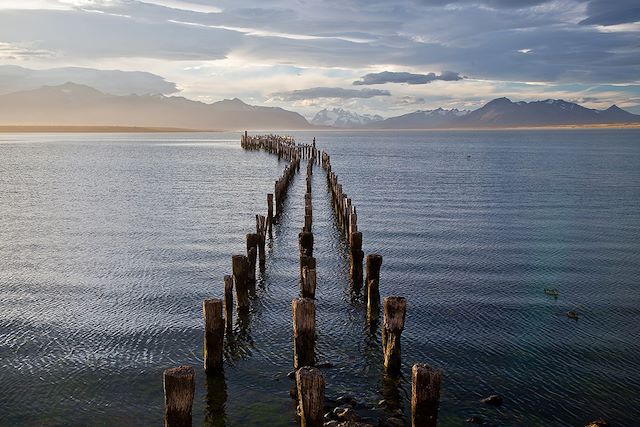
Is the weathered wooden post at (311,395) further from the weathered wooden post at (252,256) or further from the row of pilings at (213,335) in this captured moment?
the weathered wooden post at (252,256)

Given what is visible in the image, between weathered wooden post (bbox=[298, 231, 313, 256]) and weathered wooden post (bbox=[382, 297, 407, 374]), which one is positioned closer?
weathered wooden post (bbox=[382, 297, 407, 374])

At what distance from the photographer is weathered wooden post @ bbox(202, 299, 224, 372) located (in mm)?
11820

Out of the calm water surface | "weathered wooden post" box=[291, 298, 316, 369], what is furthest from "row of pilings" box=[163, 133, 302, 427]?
"weathered wooden post" box=[291, 298, 316, 369]

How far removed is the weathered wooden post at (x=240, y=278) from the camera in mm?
15391

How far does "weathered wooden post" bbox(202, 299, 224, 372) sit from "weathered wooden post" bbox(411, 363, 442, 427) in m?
4.42

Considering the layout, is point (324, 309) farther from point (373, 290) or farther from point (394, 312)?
point (394, 312)

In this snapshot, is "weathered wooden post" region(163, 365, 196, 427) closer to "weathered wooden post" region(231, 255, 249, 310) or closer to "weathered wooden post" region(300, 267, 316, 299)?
"weathered wooden post" region(300, 267, 316, 299)

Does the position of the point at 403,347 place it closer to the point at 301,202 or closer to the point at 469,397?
the point at 469,397

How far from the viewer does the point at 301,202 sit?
122 feet

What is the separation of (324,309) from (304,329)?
177 inches

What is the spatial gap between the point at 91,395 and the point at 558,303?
12406 mm

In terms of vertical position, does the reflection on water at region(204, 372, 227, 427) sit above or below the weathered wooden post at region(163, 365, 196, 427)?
below

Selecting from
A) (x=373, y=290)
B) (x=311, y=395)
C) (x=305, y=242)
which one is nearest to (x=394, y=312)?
(x=373, y=290)

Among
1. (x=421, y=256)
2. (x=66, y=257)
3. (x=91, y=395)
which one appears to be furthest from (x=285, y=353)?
(x=66, y=257)
